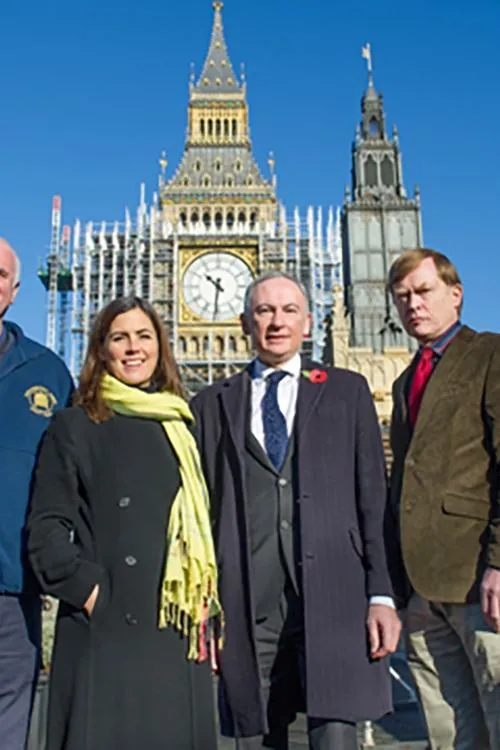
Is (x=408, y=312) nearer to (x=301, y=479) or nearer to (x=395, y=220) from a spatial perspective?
(x=301, y=479)

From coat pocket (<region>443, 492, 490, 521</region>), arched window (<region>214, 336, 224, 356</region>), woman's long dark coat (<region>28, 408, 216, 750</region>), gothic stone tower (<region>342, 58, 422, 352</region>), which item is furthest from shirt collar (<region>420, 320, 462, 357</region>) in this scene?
arched window (<region>214, 336, 224, 356</region>)

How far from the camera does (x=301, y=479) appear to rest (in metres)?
3.51

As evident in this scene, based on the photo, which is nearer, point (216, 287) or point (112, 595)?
point (112, 595)

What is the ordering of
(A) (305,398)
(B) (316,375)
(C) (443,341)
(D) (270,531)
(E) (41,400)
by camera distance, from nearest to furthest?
1. (D) (270,531)
2. (A) (305,398)
3. (B) (316,375)
4. (E) (41,400)
5. (C) (443,341)

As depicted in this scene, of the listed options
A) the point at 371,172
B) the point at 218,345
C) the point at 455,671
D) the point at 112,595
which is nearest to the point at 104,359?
the point at 112,595

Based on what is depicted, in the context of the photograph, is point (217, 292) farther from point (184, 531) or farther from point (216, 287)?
point (184, 531)

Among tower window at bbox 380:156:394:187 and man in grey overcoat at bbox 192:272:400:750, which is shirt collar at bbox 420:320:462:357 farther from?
tower window at bbox 380:156:394:187

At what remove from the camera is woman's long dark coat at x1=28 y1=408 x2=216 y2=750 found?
124 inches

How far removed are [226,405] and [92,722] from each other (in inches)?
60.9

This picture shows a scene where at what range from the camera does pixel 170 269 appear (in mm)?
40281

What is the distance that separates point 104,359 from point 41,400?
1.54 ft

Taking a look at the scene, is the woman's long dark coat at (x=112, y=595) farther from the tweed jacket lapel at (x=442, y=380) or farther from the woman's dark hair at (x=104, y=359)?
the tweed jacket lapel at (x=442, y=380)

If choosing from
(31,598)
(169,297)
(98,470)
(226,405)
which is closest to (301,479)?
(226,405)

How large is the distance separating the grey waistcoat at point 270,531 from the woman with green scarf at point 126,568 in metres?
0.22
